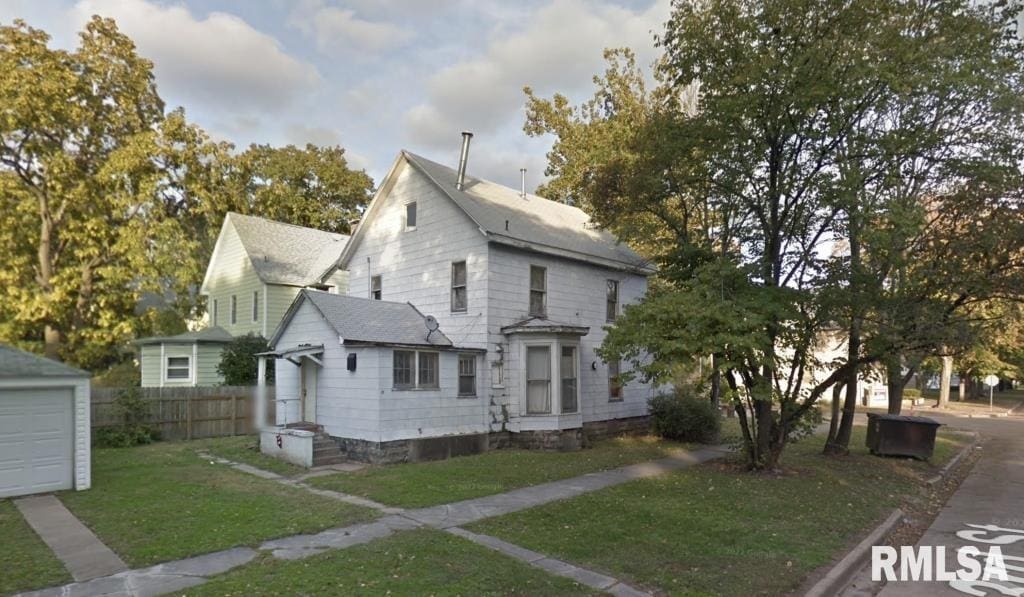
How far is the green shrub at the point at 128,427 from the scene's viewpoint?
15.6 meters

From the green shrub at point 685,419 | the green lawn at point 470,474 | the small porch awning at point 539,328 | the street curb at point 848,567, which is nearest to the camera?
the street curb at point 848,567

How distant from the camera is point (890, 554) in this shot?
783 centimetres

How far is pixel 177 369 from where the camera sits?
23.9 m

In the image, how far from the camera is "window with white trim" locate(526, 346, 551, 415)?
16.2 m

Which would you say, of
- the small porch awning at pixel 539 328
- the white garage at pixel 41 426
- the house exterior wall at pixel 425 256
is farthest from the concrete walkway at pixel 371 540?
the house exterior wall at pixel 425 256

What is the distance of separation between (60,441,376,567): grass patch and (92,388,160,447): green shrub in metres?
3.23

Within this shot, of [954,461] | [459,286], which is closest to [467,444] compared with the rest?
[459,286]

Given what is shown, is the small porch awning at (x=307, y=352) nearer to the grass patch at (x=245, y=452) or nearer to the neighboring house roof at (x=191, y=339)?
the grass patch at (x=245, y=452)

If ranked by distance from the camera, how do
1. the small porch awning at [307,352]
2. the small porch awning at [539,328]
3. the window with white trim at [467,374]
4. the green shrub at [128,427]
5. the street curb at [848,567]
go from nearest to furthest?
the street curb at [848,567] → the small porch awning at [307,352] → the window with white trim at [467,374] → the green shrub at [128,427] → the small porch awning at [539,328]

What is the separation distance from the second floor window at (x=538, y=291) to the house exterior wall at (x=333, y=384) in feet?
18.0

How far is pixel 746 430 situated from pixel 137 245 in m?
25.3

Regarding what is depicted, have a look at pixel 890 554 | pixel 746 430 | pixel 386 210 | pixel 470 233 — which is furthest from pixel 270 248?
pixel 890 554

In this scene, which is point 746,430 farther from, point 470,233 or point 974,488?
point 470,233

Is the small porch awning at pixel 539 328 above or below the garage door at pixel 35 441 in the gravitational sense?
above
